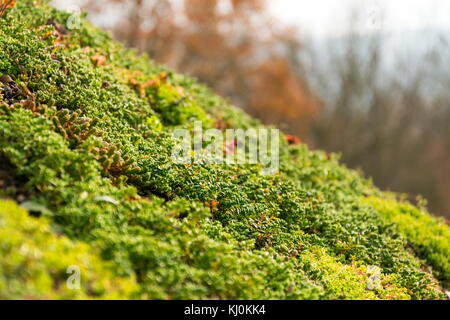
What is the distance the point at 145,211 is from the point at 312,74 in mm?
21324

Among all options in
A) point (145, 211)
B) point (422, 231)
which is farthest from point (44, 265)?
point (422, 231)

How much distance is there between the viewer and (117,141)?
169 inches

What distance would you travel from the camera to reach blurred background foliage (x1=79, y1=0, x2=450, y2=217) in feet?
62.7

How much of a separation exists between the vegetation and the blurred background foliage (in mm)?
13456

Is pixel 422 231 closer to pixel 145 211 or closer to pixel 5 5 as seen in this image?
pixel 145 211

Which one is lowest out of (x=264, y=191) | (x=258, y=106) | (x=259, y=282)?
(x=259, y=282)

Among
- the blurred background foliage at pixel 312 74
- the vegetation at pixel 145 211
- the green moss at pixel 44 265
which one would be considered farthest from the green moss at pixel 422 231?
the blurred background foliage at pixel 312 74

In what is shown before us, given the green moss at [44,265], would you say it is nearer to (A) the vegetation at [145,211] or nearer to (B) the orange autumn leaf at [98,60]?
(A) the vegetation at [145,211]

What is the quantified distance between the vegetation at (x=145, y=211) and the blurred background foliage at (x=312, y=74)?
44.1ft

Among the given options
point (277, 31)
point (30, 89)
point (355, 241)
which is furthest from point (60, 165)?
point (277, 31)

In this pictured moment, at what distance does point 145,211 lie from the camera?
3408mm
